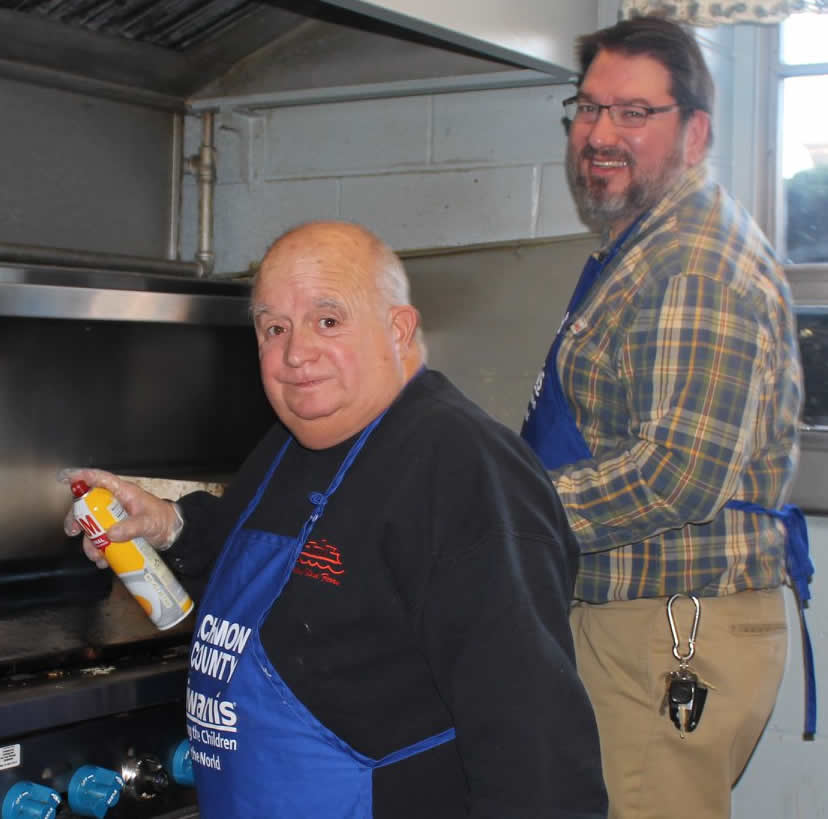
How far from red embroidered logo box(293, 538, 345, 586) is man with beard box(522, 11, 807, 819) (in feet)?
1.00

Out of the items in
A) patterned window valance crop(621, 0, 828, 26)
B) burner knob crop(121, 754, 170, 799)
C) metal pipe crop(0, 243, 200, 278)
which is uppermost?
patterned window valance crop(621, 0, 828, 26)

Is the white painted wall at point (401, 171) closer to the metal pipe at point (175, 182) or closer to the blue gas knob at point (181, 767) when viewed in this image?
the metal pipe at point (175, 182)

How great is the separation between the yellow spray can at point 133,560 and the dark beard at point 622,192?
23.3 inches

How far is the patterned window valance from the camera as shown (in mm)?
1443

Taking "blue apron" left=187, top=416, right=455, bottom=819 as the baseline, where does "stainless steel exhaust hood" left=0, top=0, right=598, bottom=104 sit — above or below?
above

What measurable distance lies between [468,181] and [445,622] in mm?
922

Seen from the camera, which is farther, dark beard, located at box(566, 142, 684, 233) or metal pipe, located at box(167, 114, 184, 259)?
metal pipe, located at box(167, 114, 184, 259)

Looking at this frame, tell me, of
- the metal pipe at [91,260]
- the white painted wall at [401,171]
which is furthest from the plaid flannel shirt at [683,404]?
the metal pipe at [91,260]

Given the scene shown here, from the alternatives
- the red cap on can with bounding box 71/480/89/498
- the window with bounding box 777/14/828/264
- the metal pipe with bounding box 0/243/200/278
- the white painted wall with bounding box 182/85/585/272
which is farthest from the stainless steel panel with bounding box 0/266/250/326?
the window with bounding box 777/14/828/264

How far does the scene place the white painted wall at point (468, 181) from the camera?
4.88 feet

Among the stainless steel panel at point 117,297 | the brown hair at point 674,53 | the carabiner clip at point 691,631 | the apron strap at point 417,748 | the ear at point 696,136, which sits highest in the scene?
the brown hair at point 674,53

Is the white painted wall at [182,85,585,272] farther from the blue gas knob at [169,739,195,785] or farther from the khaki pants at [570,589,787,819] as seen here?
the blue gas knob at [169,739,195,785]

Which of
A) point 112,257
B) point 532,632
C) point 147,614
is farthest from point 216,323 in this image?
point 532,632

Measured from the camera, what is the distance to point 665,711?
1117mm
